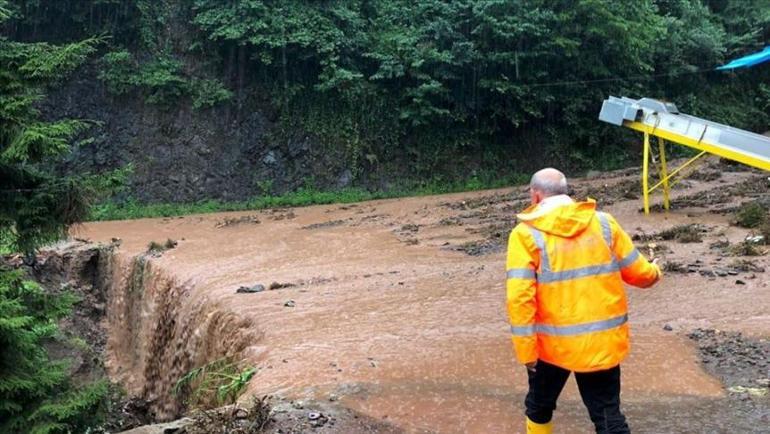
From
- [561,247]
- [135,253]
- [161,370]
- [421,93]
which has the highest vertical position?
[421,93]

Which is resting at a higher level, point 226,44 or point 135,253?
point 226,44

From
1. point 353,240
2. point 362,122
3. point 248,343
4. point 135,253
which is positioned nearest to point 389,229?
point 353,240

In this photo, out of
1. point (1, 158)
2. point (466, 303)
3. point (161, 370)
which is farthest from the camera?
point (161, 370)

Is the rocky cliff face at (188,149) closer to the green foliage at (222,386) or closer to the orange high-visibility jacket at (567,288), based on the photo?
the green foliage at (222,386)

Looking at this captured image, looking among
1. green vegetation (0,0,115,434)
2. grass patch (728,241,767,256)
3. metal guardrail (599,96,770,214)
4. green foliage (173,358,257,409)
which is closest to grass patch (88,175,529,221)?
metal guardrail (599,96,770,214)

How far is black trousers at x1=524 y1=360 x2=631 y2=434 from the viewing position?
3.68m

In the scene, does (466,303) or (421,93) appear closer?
(466,303)

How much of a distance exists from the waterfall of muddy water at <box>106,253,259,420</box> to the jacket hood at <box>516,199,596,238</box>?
180 inches

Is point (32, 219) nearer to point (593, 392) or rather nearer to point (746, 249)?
point (593, 392)

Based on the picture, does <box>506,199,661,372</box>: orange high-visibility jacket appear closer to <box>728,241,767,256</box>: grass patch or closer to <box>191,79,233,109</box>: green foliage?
<box>728,241,767,256</box>: grass patch

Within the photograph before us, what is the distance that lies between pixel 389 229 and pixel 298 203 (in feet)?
24.9

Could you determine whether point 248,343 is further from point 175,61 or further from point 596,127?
point 596,127

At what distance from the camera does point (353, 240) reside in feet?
45.4

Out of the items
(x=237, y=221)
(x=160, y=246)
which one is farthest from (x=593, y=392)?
(x=237, y=221)
